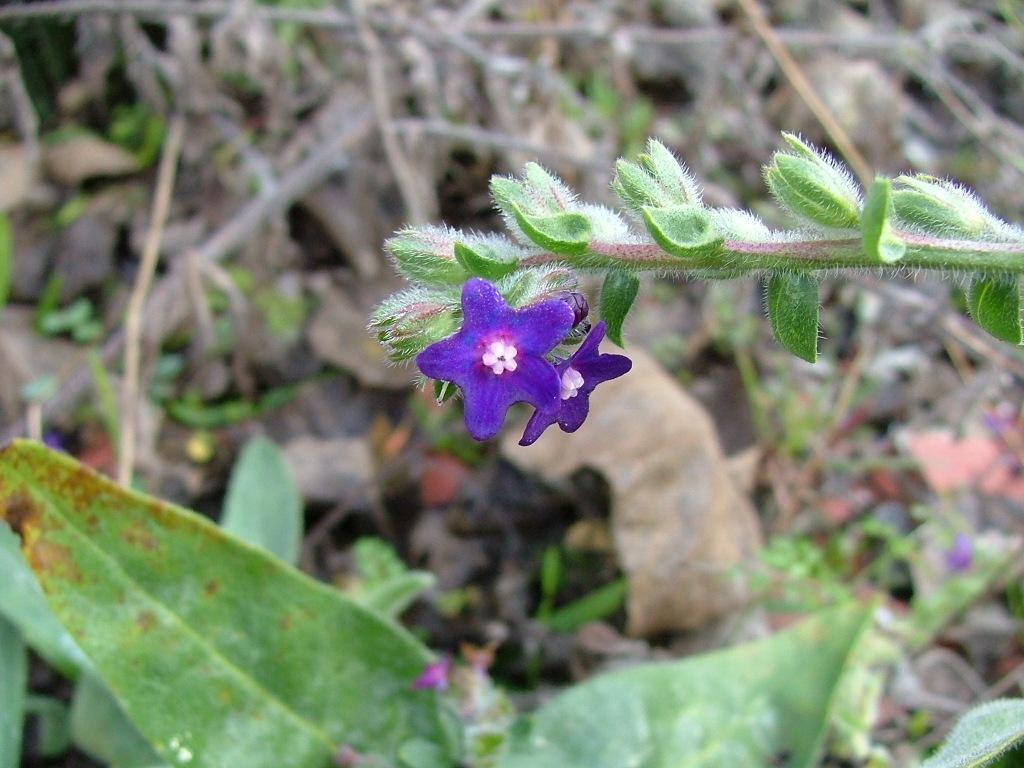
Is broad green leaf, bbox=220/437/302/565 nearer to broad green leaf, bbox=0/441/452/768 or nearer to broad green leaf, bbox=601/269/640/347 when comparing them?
broad green leaf, bbox=0/441/452/768

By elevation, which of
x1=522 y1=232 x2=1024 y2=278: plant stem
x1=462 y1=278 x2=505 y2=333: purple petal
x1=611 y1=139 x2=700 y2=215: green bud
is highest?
x1=611 y1=139 x2=700 y2=215: green bud

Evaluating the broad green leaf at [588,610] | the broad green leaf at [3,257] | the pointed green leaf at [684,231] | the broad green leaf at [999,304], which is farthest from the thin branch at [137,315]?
the broad green leaf at [999,304]

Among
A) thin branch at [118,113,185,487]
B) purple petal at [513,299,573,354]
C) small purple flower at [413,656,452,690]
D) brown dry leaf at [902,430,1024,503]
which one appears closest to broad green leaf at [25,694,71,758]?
thin branch at [118,113,185,487]

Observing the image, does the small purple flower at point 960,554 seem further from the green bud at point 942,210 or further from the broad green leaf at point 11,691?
the broad green leaf at point 11,691

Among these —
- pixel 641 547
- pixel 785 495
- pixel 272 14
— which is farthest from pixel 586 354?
pixel 272 14

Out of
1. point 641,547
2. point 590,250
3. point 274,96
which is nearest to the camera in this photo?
point 590,250

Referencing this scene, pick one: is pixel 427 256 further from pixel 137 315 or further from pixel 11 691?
pixel 137 315

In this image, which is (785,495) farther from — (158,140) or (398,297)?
(158,140)

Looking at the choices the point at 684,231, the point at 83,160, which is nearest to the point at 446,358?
the point at 684,231
